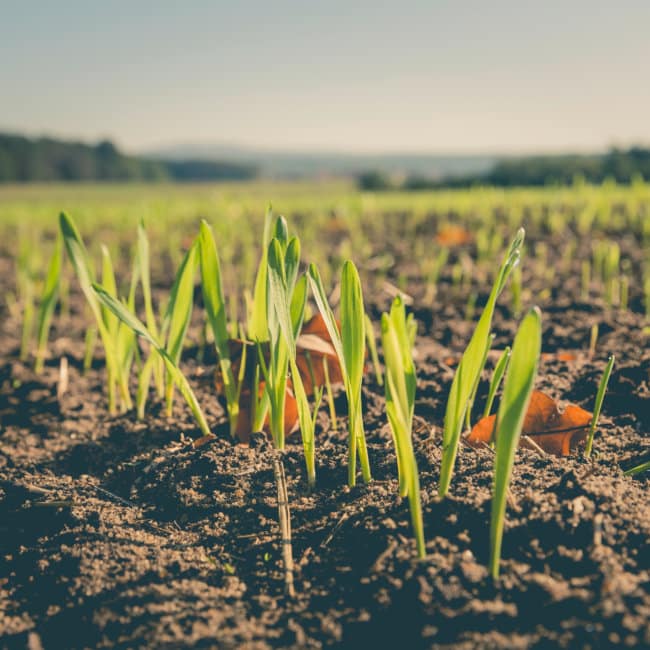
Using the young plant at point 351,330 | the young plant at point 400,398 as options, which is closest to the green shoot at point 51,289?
the young plant at point 351,330

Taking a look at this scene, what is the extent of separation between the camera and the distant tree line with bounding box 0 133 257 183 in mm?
36344

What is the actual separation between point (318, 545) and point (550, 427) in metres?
0.50

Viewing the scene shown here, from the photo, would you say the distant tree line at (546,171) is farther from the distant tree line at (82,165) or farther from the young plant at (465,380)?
the distant tree line at (82,165)

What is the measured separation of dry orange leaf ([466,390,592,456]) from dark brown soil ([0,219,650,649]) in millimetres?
57

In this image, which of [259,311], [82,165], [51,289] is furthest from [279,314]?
[82,165]

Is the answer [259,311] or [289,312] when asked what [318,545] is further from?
[259,311]

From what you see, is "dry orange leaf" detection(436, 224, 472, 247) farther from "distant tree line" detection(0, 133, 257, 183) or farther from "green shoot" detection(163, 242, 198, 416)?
"distant tree line" detection(0, 133, 257, 183)

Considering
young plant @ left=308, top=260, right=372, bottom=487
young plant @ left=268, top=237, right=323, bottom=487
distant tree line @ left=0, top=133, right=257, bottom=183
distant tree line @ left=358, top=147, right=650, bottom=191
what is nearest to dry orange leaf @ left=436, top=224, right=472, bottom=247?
young plant @ left=268, top=237, right=323, bottom=487

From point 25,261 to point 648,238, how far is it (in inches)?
112

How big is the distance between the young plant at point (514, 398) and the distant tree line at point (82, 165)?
37556mm

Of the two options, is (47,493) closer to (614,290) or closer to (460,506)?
(460,506)

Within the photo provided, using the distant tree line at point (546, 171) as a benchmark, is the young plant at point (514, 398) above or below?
below

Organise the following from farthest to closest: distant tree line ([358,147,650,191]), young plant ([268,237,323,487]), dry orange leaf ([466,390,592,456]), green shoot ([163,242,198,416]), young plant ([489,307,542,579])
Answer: distant tree line ([358,147,650,191]), green shoot ([163,242,198,416]), dry orange leaf ([466,390,592,456]), young plant ([268,237,323,487]), young plant ([489,307,542,579])

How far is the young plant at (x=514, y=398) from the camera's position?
0.69 meters
